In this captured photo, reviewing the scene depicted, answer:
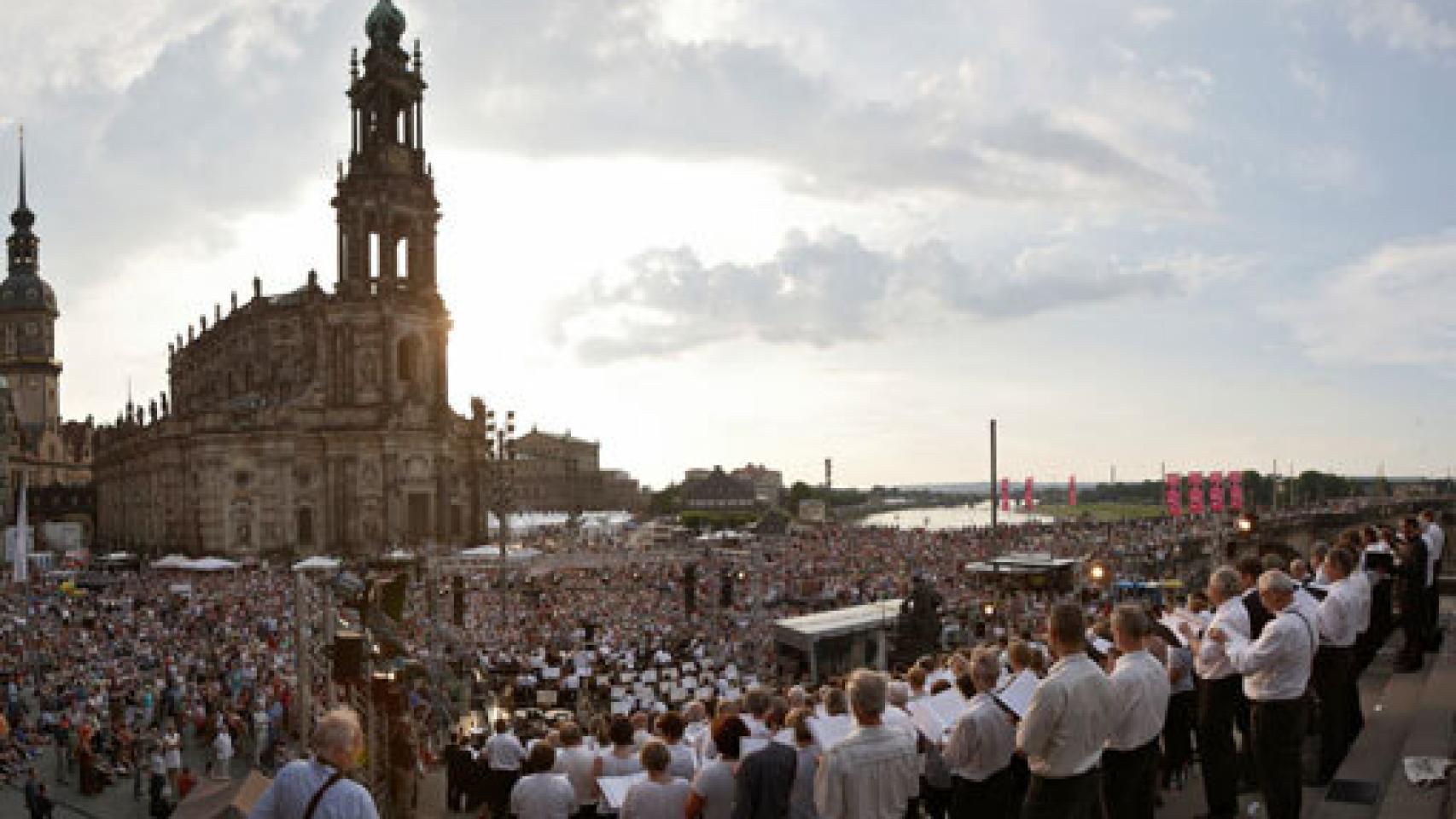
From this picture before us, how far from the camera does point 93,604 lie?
3891cm

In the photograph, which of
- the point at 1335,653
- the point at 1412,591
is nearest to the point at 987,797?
the point at 1335,653

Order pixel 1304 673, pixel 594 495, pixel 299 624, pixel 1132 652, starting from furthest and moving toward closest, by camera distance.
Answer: pixel 594 495, pixel 299 624, pixel 1304 673, pixel 1132 652

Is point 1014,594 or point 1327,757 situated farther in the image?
point 1014,594

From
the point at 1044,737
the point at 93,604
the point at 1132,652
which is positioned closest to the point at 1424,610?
the point at 1132,652

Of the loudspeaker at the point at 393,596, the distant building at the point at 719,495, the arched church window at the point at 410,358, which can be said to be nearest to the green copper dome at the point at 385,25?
the arched church window at the point at 410,358

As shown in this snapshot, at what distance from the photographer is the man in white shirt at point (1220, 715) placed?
7.93 m

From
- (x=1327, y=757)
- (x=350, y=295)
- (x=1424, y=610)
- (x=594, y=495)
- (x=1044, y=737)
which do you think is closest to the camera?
(x=1044, y=737)

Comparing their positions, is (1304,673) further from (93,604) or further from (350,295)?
(350,295)

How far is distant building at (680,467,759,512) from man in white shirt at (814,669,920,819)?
15837 centimetres

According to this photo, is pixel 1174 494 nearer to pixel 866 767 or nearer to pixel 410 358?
pixel 410 358

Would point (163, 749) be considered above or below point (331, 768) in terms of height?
below

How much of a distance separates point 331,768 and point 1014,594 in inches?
1327

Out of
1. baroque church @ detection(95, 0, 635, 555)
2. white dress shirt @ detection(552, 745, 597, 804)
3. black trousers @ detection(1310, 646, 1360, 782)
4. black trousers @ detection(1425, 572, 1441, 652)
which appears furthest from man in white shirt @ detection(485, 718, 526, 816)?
baroque church @ detection(95, 0, 635, 555)

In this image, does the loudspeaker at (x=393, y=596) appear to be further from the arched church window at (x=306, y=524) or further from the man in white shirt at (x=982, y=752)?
the arched church window at (x=306, y=524)
